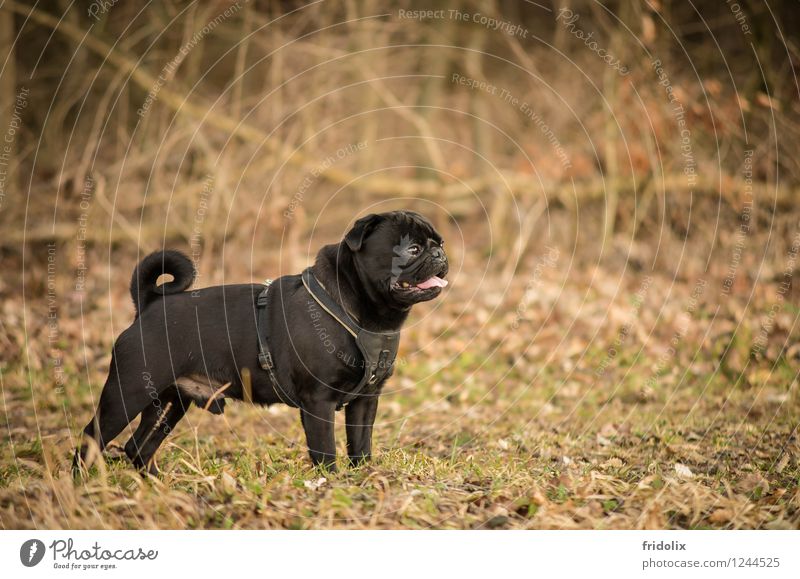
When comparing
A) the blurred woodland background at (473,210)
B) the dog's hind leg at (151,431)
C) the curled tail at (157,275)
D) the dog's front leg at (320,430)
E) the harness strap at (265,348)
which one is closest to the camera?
the dog's front leg at (320,430)

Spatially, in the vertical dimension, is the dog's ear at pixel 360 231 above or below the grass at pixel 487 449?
above

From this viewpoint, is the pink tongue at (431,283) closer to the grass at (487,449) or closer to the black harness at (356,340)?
the black harness at (356,340)

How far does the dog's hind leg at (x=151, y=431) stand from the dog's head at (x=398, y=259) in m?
1.54

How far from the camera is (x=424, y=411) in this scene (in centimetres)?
691

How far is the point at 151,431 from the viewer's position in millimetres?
4805

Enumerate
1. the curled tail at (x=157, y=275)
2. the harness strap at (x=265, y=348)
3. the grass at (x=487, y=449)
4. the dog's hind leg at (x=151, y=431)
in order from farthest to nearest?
the dog's hind leg at (x=151, y=431), the curled tail at (x=157, y=275), the harness strap at (x=265, y=348), the grass at (x=487, y=449)
